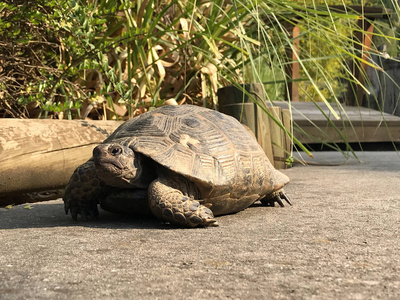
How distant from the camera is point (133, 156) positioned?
2.22 m

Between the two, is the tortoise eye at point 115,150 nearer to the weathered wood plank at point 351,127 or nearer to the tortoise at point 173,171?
the tortoise at point 173,171

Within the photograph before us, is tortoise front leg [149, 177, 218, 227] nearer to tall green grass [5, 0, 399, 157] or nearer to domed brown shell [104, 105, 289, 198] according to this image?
domed brown shell [104, 105, 289, 198]

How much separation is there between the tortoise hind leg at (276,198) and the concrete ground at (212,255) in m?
0.07

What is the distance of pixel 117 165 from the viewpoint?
2.15 m

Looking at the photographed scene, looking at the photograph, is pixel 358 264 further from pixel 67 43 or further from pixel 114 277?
pixel 67 43

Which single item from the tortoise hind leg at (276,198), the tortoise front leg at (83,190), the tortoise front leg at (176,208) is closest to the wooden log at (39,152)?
the tortoise front leg at (83,190)

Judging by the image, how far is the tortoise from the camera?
7.04 feet

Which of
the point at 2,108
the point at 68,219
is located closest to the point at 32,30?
the point at 2,108

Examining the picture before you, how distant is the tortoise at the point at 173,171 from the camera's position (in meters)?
2.15

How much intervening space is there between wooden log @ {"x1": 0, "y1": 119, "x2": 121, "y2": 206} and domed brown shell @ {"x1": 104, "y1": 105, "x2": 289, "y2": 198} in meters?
0.49

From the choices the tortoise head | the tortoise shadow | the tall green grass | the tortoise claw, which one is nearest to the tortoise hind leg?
the tortoise claw

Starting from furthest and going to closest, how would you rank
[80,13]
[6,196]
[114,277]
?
1. [80,13]
2. [6,196]
3. [114,277]

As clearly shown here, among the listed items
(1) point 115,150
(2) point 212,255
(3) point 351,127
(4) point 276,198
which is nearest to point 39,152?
(1) point 115,150

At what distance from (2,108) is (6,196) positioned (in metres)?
0.63
